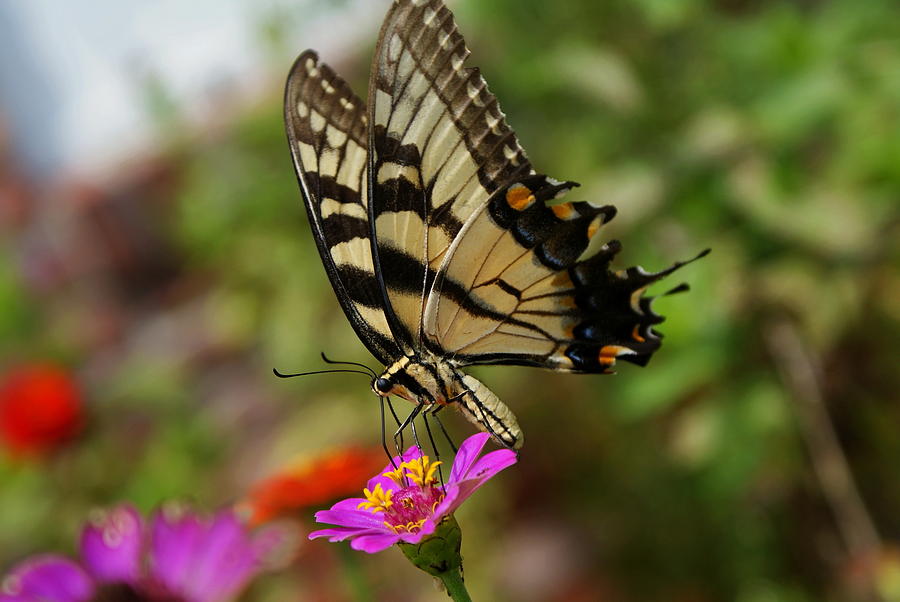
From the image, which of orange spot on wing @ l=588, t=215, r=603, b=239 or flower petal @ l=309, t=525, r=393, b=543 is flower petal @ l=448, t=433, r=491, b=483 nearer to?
flower petal @ l=309, t=525, r=393, b=543

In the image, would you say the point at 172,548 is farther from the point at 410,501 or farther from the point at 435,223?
the point at 435,223

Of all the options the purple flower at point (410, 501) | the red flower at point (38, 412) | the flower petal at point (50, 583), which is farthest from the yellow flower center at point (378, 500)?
the red flower at point (38, 412)

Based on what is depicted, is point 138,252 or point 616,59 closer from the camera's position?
point 616,59

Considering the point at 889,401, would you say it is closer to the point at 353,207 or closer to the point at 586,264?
the point at 586,264

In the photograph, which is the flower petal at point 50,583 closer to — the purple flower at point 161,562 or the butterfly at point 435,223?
the purple flower at point 161,562

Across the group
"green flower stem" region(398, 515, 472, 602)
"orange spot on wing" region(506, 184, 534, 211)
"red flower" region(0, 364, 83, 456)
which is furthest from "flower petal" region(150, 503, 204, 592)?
"red flower" region(0, 364, 83, 456)

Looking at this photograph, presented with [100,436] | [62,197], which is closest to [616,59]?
[100,436]

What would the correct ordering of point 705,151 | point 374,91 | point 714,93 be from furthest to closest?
point 714,93
point 705,151
point 374,91
